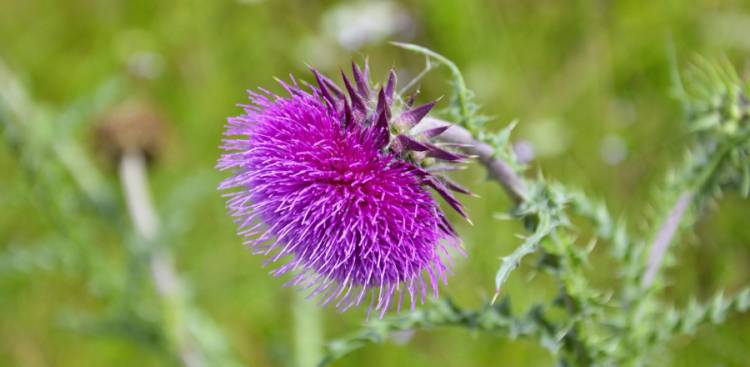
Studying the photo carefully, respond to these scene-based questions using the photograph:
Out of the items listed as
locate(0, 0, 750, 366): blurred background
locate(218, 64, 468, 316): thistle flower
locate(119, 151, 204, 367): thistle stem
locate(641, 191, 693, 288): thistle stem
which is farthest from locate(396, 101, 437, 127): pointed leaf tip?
locate(119, 151, 204, 367): thistle stem

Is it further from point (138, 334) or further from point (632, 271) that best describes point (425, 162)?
point (138, 334)

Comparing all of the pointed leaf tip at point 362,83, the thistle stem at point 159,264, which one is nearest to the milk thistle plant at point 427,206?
the pointed leaf tip at point 362,83

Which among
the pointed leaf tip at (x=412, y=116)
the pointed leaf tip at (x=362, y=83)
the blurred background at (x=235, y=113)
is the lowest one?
the pointed leaf tip at (x=412, y=116)

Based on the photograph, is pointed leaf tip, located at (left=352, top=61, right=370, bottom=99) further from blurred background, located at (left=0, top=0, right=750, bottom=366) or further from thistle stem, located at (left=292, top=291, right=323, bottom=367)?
thistle stem, located at (left=292, top=291, right=323, bottom=367)

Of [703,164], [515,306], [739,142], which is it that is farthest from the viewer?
[515,306]

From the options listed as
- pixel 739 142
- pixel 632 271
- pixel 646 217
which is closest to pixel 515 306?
pixel 646 217

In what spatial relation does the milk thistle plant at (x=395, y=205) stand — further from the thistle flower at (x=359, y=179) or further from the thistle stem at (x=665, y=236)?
the thistle stem at (x=665, y=236)
